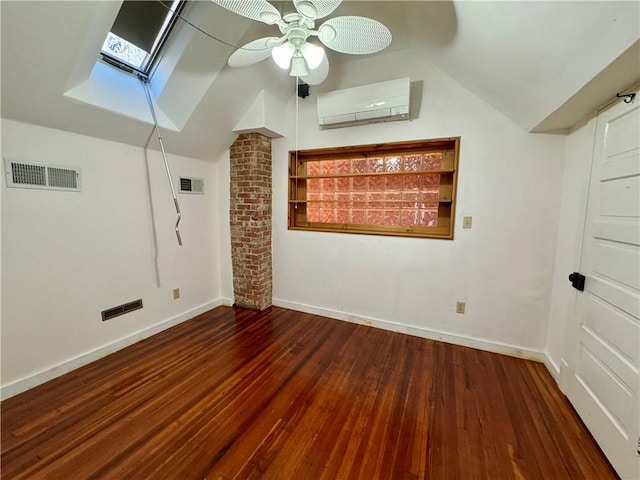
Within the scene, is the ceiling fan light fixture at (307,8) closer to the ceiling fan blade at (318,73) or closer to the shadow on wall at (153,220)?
the ceiling fan blade at (318,73)

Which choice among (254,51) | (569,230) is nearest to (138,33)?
(254,51)

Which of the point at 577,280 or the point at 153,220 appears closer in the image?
the point at 577,280

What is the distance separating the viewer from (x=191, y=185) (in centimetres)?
294

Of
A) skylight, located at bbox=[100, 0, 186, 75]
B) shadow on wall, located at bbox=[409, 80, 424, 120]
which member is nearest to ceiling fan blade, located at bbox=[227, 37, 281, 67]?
skylight, located at bbox=[100, 0, 186, 75]

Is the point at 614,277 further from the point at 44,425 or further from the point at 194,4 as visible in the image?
the point at 44,425

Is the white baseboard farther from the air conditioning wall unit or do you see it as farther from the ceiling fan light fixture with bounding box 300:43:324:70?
the ceiling fan light fixture with bounding box 300:43:324:70

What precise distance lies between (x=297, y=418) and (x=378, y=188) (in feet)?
7.31

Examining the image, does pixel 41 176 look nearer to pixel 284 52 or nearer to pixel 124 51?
pixel 124 51

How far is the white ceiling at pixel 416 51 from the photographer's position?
1.16 metres

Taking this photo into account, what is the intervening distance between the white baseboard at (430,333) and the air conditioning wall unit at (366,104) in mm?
2117

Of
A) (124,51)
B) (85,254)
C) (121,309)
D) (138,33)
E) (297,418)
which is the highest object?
(138,33)

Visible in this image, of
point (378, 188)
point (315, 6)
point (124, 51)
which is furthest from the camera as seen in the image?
point (378, 188)

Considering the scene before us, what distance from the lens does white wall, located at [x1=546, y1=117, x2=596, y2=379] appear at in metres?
1.75

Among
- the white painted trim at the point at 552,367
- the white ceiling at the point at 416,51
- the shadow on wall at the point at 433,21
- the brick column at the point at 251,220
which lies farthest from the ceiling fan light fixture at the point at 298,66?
the white painted trim at the point at 552,367
